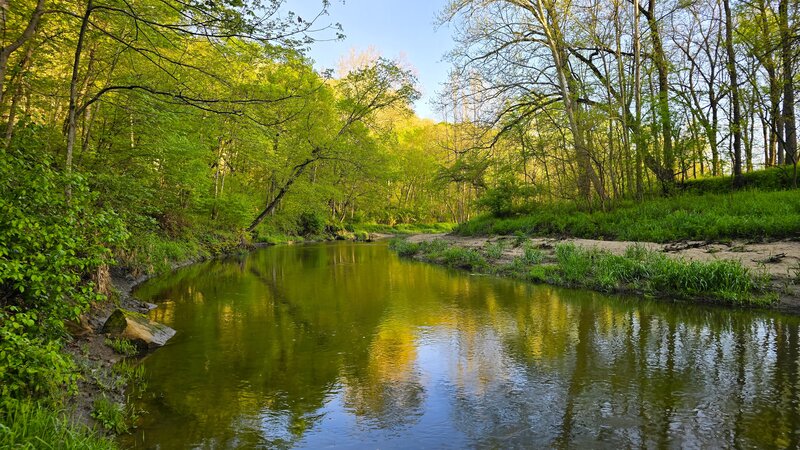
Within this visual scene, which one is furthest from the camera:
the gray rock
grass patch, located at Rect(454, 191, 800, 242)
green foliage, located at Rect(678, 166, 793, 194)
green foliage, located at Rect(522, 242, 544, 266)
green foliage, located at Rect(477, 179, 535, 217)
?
green foliage, located at Rect(477, 179, 535, 217)

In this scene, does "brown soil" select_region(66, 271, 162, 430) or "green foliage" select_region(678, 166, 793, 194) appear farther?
"green foliage" select_region(678, 166, 793, 194)

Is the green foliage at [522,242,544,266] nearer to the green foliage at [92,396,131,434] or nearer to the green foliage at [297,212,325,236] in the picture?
the green foliage at [92,396,131,434]

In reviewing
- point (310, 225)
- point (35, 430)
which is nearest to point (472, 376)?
point (35, 430)

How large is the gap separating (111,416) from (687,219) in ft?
52.7

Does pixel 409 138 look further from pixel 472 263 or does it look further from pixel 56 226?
pixel 56 226

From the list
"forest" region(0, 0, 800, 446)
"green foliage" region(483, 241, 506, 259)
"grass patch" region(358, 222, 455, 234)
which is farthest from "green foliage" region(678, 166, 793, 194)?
"grass patch" region(358, 222, 455, 234)

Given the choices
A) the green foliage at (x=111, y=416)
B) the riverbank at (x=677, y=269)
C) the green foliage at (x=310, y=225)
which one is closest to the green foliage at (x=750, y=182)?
the riverbank at (x=677, y=269)

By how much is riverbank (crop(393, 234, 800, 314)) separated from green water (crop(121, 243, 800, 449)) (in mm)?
856

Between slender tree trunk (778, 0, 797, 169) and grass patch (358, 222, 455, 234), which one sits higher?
slender tree trunk (778, 0, 797, 169)

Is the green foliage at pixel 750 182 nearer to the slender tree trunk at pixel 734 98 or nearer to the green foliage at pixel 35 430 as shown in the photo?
the slender tree trunk at pixel 734 98

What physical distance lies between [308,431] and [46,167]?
3751 mm

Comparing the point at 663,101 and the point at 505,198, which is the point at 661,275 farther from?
the point at 505,198

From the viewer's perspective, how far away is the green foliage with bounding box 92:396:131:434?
14.7ft

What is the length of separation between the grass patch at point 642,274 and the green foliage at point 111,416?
1113cm
